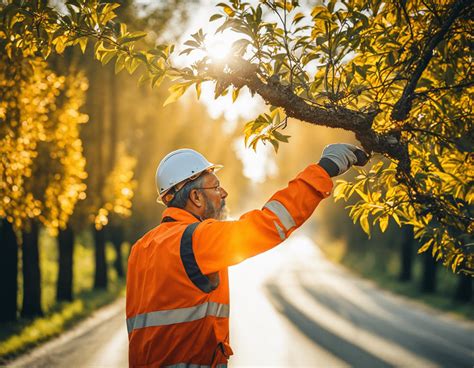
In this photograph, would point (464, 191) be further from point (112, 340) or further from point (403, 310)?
point (403, 310)

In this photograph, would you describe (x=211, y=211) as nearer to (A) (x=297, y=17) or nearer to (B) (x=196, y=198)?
(B) (x=196, y=198)

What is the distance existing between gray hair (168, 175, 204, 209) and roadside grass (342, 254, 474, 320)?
42.5 ft

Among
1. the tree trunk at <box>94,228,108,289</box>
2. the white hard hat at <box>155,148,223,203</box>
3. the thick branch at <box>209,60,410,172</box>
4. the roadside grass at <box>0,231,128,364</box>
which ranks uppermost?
the thick branch at <box>209,60,410,172</box>

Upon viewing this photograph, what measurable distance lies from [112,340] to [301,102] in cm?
1011

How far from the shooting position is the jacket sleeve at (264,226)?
114 inches

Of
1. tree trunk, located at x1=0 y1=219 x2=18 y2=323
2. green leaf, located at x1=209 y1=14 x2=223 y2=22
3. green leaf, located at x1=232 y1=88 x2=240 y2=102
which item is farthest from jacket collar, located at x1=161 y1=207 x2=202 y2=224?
tree trunk, located at x1=0 y1=219 x2=18 y2=323

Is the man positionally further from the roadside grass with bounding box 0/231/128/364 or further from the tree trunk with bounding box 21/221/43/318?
the tree trunk with bounding box 21/221/43/318

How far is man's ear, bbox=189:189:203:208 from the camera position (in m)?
3.73

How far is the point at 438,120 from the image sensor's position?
13.3 ft

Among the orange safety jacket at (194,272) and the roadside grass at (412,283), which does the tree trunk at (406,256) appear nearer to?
the roadside grass at (412,283)

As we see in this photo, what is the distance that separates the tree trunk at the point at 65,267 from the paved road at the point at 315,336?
119 centimetres

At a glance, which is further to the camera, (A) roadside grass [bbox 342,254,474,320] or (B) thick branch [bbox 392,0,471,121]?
(A) roadside grass [bbox 342,254,474,320]

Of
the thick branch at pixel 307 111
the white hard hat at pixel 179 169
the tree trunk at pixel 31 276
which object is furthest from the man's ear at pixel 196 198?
the tree trunk at pixel 31 276

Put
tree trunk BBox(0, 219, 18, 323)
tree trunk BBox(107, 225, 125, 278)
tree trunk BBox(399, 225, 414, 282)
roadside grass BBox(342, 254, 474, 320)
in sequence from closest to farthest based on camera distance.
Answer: tree trunk BBox(0, 219, 18, 323), roadside grass BBox(342, 254, 474, 320), tree trunk BBox(107, 225, 125, 278), tree trunk BBox(399, 225, 414, 282)
